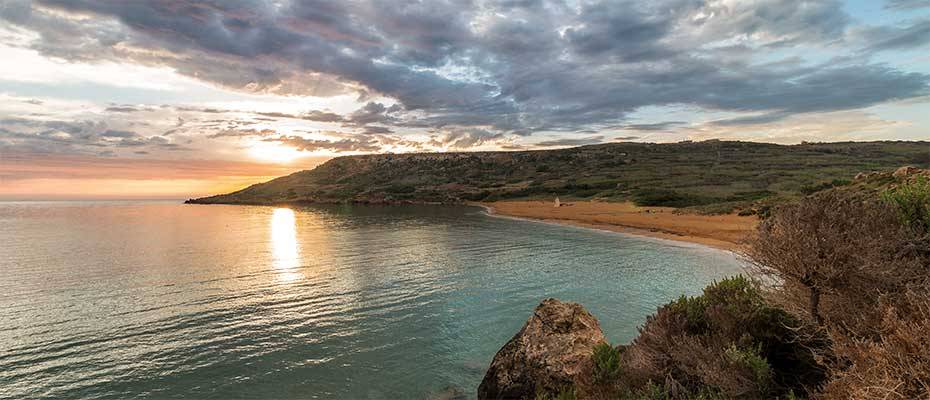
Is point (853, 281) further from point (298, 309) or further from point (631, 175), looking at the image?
point (631, 175)

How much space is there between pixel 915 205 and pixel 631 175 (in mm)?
121361

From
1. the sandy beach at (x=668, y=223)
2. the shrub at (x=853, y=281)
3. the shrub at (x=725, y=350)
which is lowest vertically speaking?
the sandy beach at (x=668, y=223)

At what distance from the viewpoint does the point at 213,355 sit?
14.4 meters

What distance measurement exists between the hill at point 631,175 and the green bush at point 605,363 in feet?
173

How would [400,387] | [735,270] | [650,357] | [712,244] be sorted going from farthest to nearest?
[712,244] → [735,270] → [400,387] → [650,357]

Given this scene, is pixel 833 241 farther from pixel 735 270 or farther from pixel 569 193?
pixel 569 193

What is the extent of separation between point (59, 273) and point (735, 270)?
41.1 meters

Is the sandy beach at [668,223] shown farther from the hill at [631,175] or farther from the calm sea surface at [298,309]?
the hill at [631,175]

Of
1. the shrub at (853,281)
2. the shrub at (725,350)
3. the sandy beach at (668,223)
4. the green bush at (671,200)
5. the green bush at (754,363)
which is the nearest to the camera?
the shrub at (853,281)

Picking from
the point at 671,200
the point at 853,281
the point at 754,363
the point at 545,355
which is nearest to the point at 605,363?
the point at 545,355

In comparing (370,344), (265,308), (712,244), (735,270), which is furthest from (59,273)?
(712,244)

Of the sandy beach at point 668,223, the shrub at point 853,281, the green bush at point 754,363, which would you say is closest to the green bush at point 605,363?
the green bush at point 754,363

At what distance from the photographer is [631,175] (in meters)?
125

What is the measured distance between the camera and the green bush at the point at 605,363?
30.6 ft
